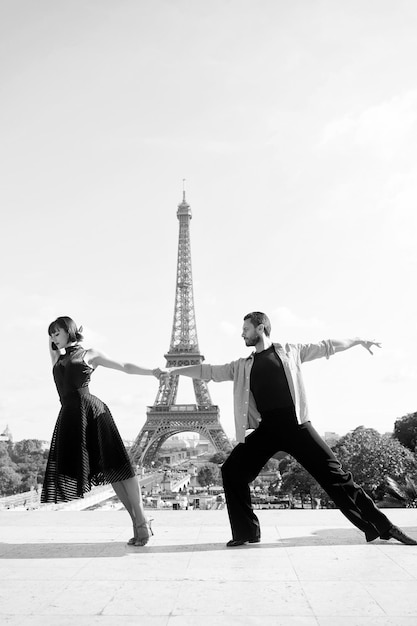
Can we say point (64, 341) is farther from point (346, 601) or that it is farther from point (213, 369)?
point (346, 601)

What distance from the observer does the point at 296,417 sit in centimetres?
579

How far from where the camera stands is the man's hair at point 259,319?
611 cm

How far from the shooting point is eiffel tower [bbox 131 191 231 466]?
216 ft

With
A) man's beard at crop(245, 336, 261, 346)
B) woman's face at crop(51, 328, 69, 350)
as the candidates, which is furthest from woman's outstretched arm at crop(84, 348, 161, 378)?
man's beard at crop(245, 336, 261, 346)

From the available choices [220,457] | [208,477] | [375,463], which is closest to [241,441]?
[375,463]

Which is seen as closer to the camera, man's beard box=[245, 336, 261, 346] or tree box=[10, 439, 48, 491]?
man's beard box=[245, 336, 261, 346]

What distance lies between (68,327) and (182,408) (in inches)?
2433

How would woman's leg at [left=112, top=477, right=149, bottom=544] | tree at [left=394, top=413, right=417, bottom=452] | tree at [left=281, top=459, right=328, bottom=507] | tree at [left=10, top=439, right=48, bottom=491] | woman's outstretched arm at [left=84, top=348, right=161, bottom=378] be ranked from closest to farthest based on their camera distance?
woman's leg at [left=112, top=477, right=149, bottom=544]
woman's outstretched arm at [left=84, top=348, right=161, bottom=378]
tree at [left=281, top=459, right=328, bottom=507]
tree at [left=394, top=413, right=417, bottom=452]
tree at [left=10, top=439, right=48, bottom=491]

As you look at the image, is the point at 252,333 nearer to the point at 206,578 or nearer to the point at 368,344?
the point at 368,344

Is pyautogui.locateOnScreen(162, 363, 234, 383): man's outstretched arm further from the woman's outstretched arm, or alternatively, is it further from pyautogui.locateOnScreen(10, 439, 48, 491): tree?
pyautogui.locateOnScreen(10, 439, 48, 491): tree

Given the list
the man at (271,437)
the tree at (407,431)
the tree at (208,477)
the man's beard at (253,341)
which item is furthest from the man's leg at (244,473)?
the tree at (208,477)

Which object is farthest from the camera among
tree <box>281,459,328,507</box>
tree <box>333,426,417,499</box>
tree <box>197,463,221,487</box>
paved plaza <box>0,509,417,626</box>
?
tree <box>197,463,221,487</box>

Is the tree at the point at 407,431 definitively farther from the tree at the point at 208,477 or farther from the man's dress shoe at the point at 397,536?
the man's dress shoe at the point at 397,536

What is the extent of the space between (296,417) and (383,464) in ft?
85.2
